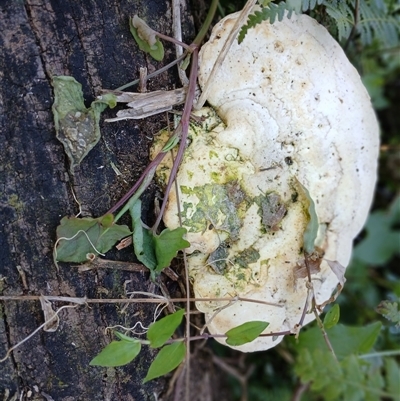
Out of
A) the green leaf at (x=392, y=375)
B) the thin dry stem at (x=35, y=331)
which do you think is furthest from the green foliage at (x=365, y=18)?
the green leaf at (x=392, y=375)

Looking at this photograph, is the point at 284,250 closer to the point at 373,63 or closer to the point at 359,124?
the point at 359,124

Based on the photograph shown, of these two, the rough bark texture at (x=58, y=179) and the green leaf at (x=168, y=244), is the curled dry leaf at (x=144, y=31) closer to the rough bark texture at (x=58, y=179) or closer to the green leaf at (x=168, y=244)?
the rough bark texture at (x=58, y=179)

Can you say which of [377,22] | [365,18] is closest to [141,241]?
[365,18]

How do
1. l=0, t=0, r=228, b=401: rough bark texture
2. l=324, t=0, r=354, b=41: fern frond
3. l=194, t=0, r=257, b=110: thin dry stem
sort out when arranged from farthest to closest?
l=324, t=0, r=354, b=41: fern frond, l=194, t=0, r=257, b=110: thin dry stem, l=0, t=0, r=228, b=401: rough bark texture

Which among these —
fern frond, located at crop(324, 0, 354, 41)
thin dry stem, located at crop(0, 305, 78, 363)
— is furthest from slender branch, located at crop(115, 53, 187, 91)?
thin dry stem, located at crop(0, 305, 78, 363)

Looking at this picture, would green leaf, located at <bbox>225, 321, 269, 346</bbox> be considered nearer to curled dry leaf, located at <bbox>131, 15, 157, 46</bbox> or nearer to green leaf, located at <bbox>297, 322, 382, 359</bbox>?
green leaf, located at <bbox>297, 322, 382, 359</bbox>

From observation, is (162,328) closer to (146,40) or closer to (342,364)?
(146,40)

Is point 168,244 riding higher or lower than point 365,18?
lower
